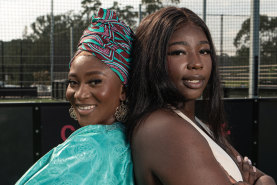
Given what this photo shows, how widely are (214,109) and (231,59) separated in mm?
4547

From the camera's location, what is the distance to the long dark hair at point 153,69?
1.27 meters

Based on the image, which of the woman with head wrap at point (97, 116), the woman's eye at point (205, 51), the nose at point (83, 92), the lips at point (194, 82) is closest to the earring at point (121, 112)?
the woman with head wrap at point (97, 116)

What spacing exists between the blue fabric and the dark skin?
53mm

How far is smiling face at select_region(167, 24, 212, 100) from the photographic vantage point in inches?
51.4

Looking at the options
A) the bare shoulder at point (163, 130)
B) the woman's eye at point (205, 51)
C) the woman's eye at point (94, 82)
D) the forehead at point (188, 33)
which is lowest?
the bare shoulder at point (163, 130)

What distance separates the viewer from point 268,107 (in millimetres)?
4805

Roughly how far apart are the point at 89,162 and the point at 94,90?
0.95 ft

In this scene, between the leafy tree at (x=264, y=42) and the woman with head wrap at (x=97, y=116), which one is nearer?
the woman with head wrap at (x=97, y=116)

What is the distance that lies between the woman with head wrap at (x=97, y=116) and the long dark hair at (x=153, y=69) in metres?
0.06

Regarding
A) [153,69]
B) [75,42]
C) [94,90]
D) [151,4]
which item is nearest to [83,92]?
[94,90]

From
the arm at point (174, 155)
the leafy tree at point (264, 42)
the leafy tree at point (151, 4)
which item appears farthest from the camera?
the leafy tree at point (264, 42)

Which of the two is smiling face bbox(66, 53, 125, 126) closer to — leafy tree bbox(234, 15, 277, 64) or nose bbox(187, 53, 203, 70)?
nose bbox(187, 53, 203, 70)

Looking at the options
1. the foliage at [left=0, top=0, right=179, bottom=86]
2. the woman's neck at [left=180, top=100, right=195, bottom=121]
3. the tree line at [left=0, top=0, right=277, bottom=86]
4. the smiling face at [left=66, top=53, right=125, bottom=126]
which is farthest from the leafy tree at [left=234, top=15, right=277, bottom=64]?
the smiling face at [left=66, top=53, right=125, bottom=126]

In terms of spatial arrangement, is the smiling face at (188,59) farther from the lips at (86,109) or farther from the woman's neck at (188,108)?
the lips at (86,109)
